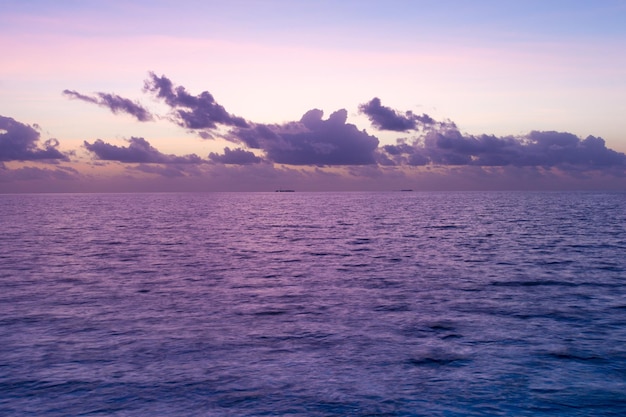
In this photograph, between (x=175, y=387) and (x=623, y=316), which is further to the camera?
(x=623, y=316)

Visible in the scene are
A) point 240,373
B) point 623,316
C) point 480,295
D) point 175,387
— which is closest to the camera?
point 175,387

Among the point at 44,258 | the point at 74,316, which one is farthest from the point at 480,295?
the point at 44,258

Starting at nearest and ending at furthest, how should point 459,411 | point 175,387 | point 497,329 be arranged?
point 459,411 < point 175,387 < point 497,329

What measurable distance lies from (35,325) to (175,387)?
34.9ft

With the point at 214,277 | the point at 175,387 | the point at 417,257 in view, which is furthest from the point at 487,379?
the point at 417,257

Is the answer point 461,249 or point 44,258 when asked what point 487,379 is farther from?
point 44,258

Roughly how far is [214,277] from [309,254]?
50.9ft

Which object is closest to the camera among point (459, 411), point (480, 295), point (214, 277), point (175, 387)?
point (459, 411)

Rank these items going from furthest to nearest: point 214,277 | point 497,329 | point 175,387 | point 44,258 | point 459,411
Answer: point 44,258
point 214,277
point 497,329
point 175,387
point 459,411

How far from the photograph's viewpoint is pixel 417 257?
46906 mm

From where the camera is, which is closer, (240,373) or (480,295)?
(240,373)

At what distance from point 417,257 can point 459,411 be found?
33.3 metres

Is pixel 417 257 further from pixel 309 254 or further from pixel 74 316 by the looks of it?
pixel 74 316

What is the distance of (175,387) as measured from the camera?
1570 cm
